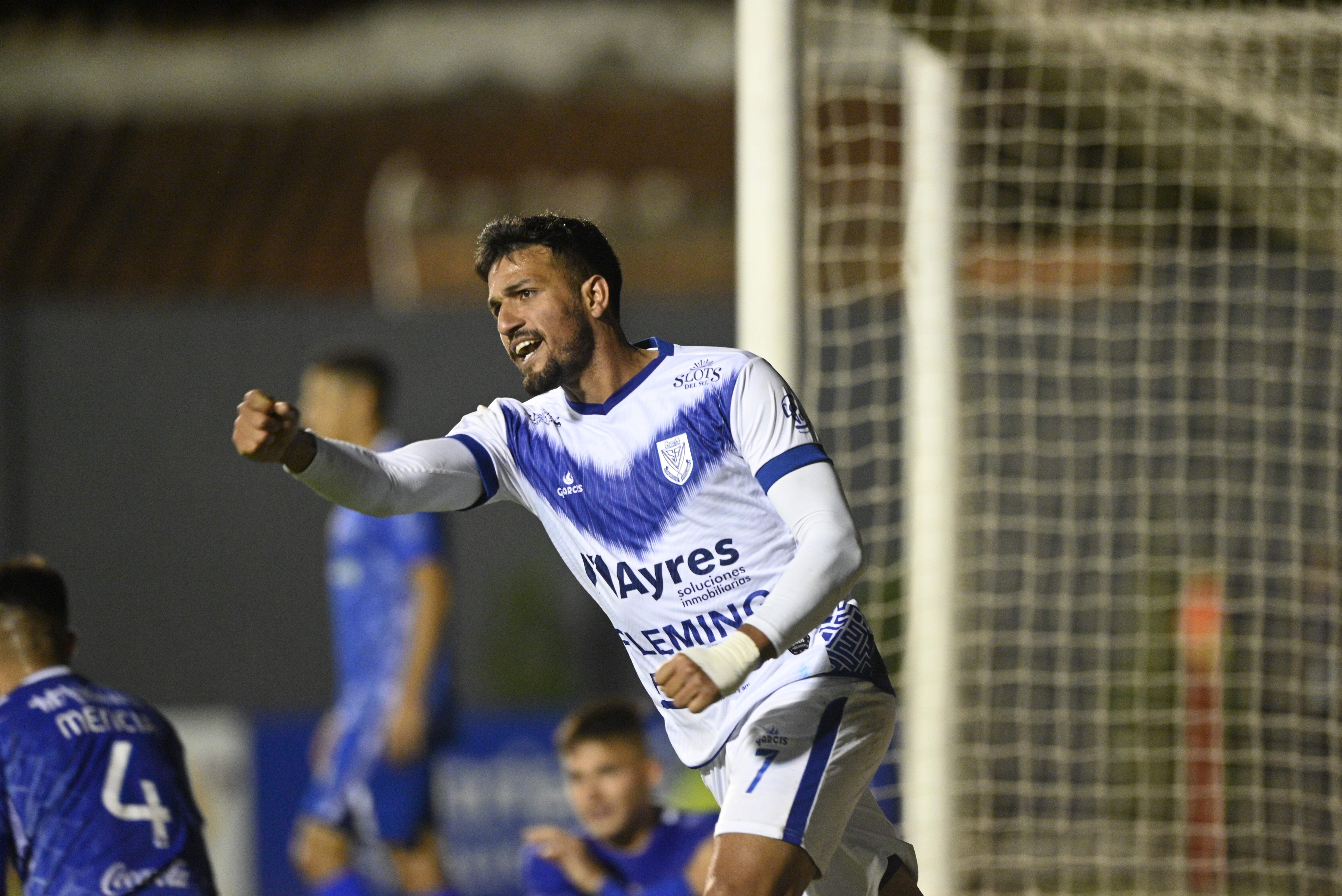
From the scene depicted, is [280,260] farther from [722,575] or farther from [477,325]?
[722,575]

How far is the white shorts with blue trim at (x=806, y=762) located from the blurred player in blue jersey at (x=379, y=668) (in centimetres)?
307

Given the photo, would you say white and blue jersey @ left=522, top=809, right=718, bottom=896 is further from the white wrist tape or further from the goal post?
the white wrist tape

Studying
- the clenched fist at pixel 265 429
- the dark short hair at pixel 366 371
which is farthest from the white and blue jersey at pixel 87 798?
the dark short hair at pixel 366 371

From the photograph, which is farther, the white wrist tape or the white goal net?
the white goal net

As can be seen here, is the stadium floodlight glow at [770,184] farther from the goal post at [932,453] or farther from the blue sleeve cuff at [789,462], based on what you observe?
the blue sleeve cuff at [789,462]

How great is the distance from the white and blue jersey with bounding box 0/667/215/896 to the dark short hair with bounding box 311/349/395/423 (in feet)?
8.59

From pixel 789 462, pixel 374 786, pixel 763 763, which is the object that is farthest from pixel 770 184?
pixel 374 786

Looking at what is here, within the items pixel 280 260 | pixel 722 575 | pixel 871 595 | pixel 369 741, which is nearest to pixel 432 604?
pixel 369 741

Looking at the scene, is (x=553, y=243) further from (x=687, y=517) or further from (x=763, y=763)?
(x=763, y=763)

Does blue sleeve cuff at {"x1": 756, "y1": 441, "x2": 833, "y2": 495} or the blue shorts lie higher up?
blue sleeve cuff at {"x1": 756, "y1": 441, "x2": 833, "y2": 495}

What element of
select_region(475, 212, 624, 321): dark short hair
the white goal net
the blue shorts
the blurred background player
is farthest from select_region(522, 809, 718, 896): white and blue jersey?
select_region(475, 212, 624, 321): dark short hair

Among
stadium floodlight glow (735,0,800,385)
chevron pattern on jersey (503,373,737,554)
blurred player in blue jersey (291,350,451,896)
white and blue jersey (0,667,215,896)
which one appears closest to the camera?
chevron pattern on jersey (503,373,737,554)

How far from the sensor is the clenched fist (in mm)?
2783

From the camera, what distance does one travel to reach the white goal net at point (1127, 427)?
18.6 feet
